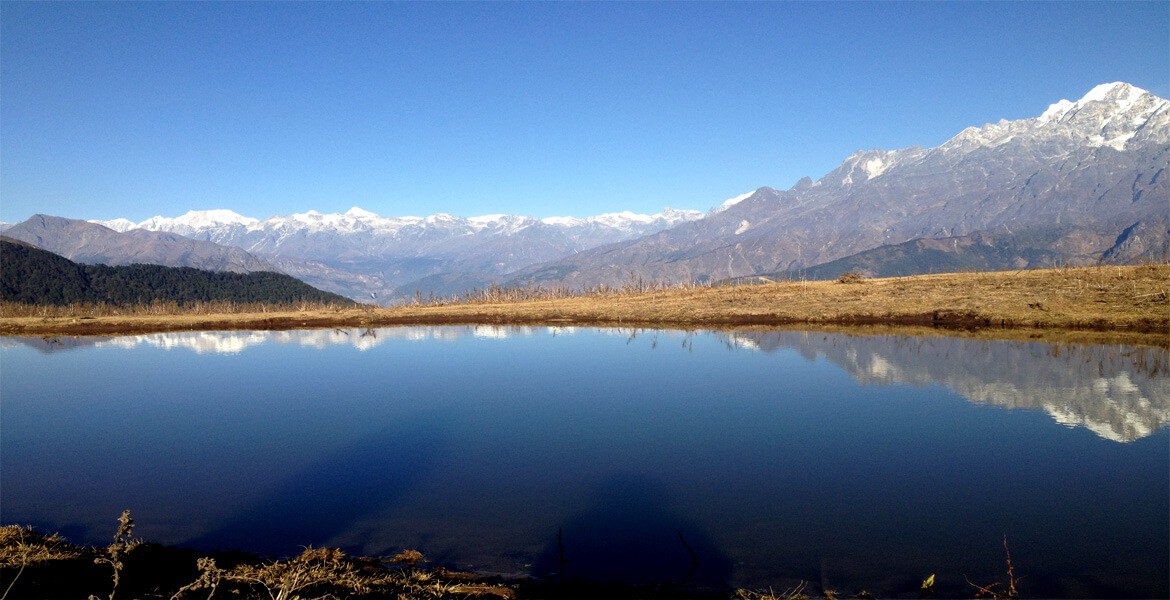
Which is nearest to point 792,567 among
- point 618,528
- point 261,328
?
point 618,528

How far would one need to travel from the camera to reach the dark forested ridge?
115m

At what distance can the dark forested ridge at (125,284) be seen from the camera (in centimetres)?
11525

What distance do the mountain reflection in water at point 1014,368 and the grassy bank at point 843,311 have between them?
5.48 m

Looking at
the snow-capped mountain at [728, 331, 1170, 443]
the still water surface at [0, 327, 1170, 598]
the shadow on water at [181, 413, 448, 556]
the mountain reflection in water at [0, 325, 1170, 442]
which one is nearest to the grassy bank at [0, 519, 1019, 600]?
the still water surface at [0, 327, 1170, 598]

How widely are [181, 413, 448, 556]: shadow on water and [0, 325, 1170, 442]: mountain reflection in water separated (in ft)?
56.1

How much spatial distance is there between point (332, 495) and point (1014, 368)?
84.5ft

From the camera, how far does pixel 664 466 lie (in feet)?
49.4

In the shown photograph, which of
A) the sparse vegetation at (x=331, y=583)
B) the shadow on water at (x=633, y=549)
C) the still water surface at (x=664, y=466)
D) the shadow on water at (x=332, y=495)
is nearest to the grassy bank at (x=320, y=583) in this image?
the sparse vegetation at (x=331, y=583)

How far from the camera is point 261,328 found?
5834cm

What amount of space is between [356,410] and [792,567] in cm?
1710

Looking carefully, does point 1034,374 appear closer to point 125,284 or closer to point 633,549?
point 633,549

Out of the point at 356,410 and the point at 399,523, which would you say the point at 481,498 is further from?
the point at 356,410

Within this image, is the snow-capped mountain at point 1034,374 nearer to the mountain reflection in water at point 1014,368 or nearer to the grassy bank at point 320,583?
the mountain reflection in water at point 1014,368

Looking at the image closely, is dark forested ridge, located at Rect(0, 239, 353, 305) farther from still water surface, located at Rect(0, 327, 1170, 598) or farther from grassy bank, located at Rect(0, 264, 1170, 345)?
still water surface, located at Rect(0, 327, 1170, 598)
